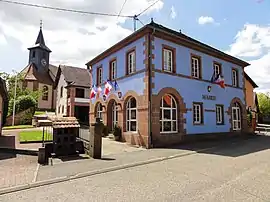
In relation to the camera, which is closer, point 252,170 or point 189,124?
point 252,170

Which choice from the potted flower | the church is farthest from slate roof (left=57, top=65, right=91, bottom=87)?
the potted flower

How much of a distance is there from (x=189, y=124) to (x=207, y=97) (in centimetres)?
285

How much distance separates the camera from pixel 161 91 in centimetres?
1285

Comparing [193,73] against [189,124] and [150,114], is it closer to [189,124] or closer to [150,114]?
[189,124]

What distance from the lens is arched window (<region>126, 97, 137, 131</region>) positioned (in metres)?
14.0

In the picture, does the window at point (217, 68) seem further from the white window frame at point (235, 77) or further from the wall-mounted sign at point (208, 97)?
the white window frame at point (235, 77)

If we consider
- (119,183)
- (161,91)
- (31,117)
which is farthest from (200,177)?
(31,117)

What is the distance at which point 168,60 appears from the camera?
1380cm

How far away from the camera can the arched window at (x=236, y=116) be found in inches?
730

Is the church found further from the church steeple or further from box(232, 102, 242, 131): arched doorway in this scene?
box(232, 102, 242, 131): arched doorway

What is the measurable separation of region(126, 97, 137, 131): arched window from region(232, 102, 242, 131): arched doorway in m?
9.37


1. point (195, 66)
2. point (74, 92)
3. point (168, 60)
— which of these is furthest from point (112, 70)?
point (74, 92)

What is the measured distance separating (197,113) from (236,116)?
231 inches

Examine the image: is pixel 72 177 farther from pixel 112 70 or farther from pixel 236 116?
pixel 236 116
